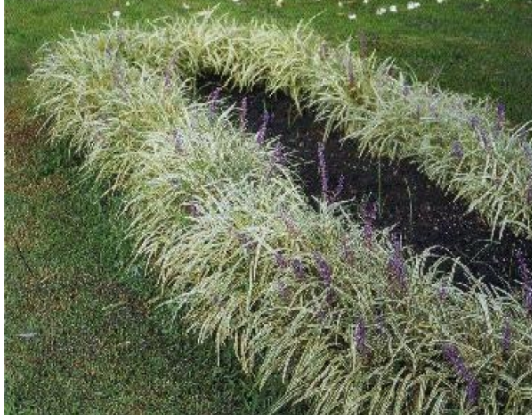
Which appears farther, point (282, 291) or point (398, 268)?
point (282, 291)

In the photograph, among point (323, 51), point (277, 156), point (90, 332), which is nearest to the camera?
point (90, 332)

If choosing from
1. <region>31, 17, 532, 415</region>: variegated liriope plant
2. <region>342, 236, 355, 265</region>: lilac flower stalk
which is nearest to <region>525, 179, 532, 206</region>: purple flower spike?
<region>31, 17, 532, 415</region>: variegated liriope plant

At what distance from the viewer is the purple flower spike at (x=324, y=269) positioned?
13.4ft

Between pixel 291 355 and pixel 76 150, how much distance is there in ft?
9.71

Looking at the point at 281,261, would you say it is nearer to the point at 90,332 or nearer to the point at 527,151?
the point at 90,332

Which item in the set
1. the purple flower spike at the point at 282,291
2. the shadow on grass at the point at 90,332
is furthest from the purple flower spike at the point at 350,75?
the purple flower spike at the point at 282,291

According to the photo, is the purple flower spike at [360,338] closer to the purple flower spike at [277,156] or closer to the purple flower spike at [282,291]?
the purple flower spike at [282,291]

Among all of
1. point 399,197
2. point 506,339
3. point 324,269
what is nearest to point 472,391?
point 506,339

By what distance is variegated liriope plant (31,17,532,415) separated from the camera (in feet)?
12.1

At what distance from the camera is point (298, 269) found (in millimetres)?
4230

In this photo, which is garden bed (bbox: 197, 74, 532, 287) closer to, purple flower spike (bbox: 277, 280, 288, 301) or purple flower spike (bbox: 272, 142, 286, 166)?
purple flower spike (bbox: 272, 142, 286, 166)

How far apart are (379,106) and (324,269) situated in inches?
96.5

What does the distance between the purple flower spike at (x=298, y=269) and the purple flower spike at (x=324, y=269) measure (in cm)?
6

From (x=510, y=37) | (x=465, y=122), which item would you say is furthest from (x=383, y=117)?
(x=510, y=37)
